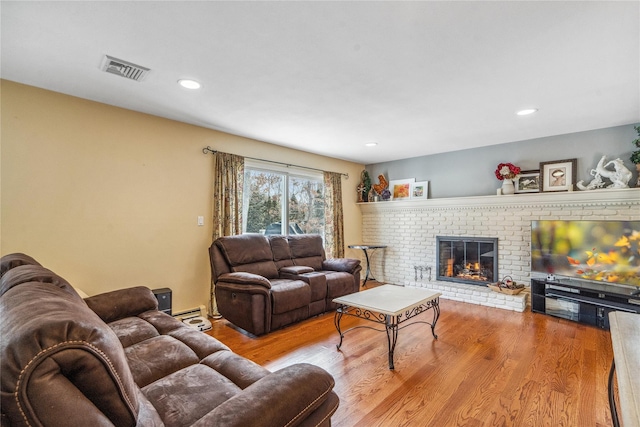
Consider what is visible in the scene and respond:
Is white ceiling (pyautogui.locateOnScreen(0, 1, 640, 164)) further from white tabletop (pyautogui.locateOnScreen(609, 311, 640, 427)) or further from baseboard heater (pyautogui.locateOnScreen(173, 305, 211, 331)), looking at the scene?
baseboard heater (pyautogui.locateOnScreen(173, 305, 211, 331))

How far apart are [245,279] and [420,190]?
11.4 ft

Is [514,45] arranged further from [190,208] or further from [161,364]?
[190,208]

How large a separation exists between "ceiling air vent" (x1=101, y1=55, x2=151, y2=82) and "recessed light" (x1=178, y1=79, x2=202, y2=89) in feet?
0.84

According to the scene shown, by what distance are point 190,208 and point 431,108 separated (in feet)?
9.51

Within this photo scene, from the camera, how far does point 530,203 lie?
4.01m

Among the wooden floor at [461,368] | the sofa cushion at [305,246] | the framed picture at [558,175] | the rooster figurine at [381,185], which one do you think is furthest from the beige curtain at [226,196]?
the framed picture at [558,175]

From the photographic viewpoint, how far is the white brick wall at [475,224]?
3592 millimetres

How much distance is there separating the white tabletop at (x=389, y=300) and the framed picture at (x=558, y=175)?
2446mm

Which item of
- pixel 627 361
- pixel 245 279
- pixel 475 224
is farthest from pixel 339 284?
pixel 627 361

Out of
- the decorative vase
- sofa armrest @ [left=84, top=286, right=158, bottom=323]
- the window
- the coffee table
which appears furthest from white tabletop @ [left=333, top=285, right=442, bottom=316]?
the decorative vase

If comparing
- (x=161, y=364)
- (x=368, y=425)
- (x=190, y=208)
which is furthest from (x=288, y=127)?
(x=368, y=425)

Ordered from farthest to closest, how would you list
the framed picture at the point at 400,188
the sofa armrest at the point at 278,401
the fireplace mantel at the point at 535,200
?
the framed picture at the point at 400,188 < the fireplace mantel at the point at 535,200 < the sofa armrest at the point at 278,401

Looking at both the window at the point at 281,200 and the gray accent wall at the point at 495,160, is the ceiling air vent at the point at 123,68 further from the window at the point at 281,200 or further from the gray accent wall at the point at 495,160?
the gray accent wall at the point at 495,160

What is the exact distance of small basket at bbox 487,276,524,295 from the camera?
153 inches
